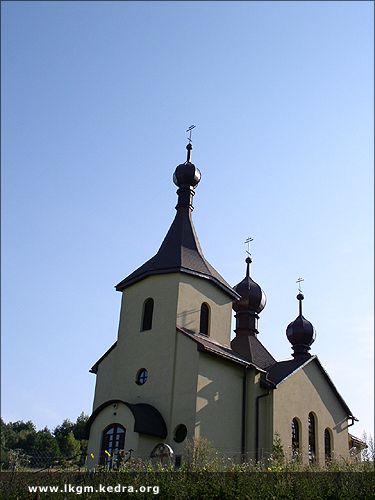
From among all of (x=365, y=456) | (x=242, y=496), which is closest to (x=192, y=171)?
(x=365, y=456)

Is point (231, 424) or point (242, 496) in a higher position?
point (231, 424)

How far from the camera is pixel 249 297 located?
28.5 meters

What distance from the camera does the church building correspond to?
A: 19.3m

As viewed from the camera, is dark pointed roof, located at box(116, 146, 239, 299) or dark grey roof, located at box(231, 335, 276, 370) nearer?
dark pointed roof, located at box(116, 146, 239, 299)

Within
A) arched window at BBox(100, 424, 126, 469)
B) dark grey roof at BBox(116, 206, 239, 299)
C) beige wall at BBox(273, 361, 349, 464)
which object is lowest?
arched window at BBox(100, 424, 126, 469)

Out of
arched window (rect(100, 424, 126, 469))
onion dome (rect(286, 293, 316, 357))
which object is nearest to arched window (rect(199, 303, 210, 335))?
arched window (rect(100, 424, 126, 469))

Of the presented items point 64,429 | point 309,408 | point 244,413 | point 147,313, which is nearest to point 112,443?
point 244,413

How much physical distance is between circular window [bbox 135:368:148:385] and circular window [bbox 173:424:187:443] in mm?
2360

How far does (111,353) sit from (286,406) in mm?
6844

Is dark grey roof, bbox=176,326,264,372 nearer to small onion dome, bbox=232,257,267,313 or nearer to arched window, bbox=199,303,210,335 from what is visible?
arched window, bbox=199,303,210,335

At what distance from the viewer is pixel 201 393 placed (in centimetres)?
1947

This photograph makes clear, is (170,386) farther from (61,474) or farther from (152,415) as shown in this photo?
(61,474)

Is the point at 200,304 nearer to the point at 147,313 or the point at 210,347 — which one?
the point at 147,313

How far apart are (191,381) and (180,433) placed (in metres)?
1.65
